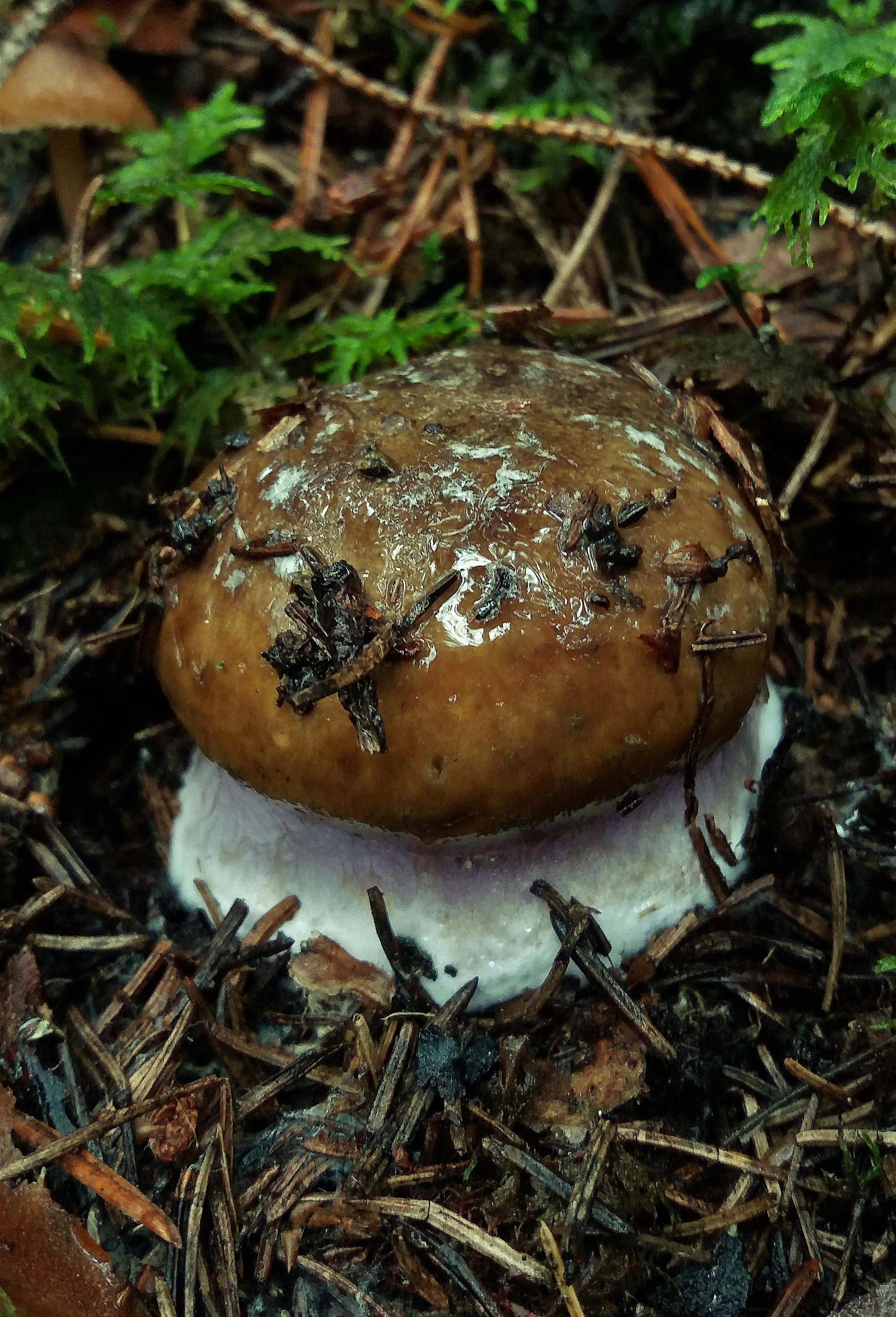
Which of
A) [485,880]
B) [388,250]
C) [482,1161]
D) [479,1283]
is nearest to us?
[479,1283]

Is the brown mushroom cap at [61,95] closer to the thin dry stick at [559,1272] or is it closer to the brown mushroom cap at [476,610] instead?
A: the brown mushroom cap at [476,610]

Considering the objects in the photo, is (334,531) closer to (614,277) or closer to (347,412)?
(347,412)

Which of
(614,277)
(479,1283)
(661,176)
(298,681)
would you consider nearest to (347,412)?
(298,681)

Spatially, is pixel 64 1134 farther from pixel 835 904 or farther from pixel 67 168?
pixel 67 168

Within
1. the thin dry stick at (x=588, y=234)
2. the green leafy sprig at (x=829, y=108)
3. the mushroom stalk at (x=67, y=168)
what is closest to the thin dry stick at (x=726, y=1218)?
the green leafy sprig at (x=829, y=108)

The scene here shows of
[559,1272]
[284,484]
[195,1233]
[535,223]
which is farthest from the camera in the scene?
[535,223]

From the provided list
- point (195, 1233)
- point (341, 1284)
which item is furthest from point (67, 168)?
point (341, 1284)
